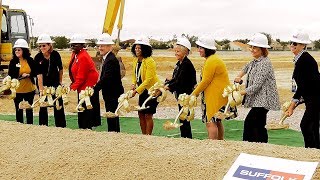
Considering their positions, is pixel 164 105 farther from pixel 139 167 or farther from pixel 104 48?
pixel 139 167

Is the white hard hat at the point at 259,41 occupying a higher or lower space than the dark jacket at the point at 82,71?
higher

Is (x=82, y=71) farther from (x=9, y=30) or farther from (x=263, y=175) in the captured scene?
(x=9, y=30)

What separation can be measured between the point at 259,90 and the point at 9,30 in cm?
1454

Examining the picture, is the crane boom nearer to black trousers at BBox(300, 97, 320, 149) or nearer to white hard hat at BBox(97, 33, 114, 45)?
white hard hat at BBox(97, 33, 114, 45)

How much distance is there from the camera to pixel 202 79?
631 centimetres

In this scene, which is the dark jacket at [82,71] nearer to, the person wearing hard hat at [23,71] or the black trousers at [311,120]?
the person wearing hard hat at [23,71]

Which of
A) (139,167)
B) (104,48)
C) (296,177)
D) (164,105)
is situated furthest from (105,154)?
(164,105)

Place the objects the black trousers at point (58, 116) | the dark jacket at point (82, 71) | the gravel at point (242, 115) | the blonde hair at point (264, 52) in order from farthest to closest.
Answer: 1. the gravel at point (242, 115)
2. the black trousers at point (58, 116)
3. the dark jacket at point (82, 71)
4. the blonde hair at point (264, 52)

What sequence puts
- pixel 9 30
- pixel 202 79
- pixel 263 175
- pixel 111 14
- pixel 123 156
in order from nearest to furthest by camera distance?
pixel 263 175, pixel 123 156, pixel 202 79, pixel 111 14, pixel 9 30

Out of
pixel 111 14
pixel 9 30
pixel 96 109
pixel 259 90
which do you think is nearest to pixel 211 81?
pixel 259 90

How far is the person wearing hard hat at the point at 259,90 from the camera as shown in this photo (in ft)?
19.9

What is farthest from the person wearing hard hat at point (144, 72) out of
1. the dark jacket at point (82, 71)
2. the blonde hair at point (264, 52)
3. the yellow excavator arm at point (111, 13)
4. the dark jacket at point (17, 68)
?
the yellow excavator arm at point (111, 13)

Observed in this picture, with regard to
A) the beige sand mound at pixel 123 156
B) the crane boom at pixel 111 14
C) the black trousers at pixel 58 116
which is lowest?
the black trousers at pixel 58 116

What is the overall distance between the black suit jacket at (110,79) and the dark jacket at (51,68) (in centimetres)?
113
